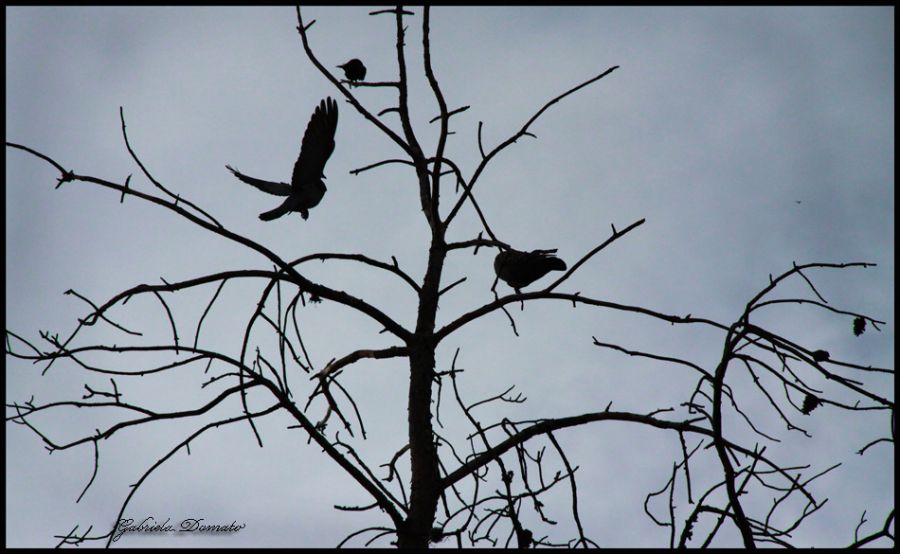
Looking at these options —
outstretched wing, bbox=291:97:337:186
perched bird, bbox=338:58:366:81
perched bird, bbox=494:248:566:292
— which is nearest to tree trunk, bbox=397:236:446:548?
perched bird, bbox=494:248:566:292

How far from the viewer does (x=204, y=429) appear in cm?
224

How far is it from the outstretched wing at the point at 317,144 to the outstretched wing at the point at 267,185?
2.3 inches

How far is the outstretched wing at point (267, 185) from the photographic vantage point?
340 cm

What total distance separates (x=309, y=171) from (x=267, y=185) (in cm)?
28

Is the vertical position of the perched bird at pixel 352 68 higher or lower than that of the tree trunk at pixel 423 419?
higher

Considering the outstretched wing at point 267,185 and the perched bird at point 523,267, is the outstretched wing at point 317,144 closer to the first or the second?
the outstretched wing at point 267,185

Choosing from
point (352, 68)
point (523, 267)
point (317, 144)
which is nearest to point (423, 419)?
point (523, 267)

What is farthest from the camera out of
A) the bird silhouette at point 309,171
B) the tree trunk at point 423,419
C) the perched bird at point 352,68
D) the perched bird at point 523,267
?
the bird silhouette at point 309,171

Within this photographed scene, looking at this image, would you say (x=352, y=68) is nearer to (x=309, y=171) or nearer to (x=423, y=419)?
(x=309, y=171)

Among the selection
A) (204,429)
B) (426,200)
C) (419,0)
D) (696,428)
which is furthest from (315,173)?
(696,428)

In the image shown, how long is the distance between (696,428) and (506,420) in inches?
23.6

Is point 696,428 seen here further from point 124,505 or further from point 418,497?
point 124,505

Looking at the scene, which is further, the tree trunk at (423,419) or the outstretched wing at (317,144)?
the outstretched wing at (317,144)

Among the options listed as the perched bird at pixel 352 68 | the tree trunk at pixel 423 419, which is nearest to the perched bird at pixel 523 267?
the tree trunk at pixel 423 419
